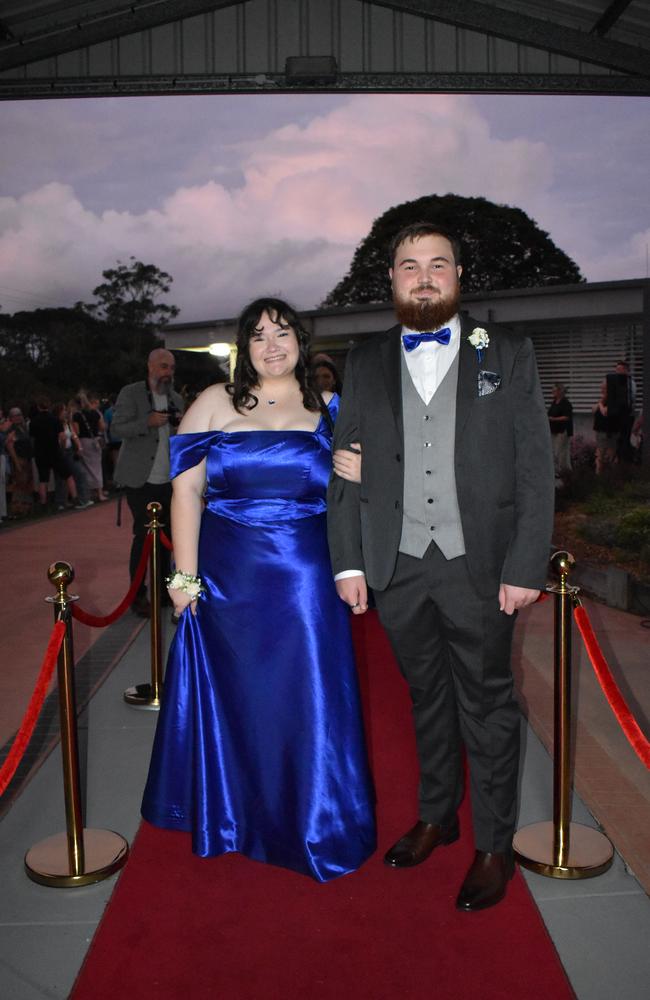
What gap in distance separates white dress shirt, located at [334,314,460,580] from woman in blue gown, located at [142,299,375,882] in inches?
22.6

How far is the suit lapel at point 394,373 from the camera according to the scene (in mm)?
3049

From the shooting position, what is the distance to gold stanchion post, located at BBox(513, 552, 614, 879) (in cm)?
331

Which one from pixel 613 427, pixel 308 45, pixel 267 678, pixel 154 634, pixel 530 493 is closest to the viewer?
pixel 530 493

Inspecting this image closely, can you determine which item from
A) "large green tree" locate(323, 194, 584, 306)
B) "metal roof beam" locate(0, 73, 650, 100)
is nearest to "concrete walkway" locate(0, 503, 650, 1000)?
"metal roof beam" locate(0, 73, 650, 100)

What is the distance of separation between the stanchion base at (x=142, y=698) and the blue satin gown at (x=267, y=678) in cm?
174

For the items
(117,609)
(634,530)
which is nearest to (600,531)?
(634,530)

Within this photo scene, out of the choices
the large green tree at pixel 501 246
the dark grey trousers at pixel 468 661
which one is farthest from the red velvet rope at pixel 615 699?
the large green tree at pixel 501 246

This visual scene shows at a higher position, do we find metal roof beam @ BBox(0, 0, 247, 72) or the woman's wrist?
metal roof beam @ BBox(0, 0, 247, 72)

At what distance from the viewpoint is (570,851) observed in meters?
3.46

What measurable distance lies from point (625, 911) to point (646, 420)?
9.43 metres

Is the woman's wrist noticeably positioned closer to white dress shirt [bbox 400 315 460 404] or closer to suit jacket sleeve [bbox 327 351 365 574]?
suit jacket sleeve [bbox 327 351 365 574]

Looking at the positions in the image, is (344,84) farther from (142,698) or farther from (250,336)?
(250,336)

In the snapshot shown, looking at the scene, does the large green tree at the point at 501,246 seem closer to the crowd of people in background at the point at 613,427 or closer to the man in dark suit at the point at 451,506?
the crowd of people in background at the point at 613,427

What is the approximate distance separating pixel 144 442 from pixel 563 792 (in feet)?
14.4
